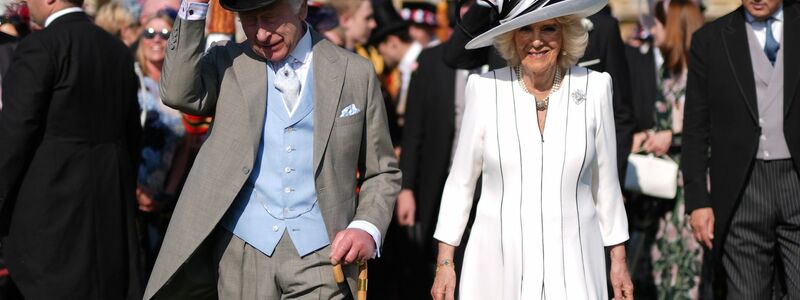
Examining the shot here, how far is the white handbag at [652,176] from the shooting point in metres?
8.36

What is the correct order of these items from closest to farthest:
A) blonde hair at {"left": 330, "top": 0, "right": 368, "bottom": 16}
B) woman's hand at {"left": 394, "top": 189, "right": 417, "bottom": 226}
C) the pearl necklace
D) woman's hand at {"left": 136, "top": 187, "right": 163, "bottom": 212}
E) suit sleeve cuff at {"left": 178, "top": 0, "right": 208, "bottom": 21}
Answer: suit sleeve cuff at {"left": 178, "top": 0, "right": 208, "bottom": 21}, the pearl necklace, woman's hand at {"left": 136, "top": 187, "right": 163, "bottom": 212}, woman's hand at {"left": 394, "top": 189, "right": 417, "bottom": 226}, blonde hair at {"left": 330, "top": 0, "right": 368, "bottom": 16}

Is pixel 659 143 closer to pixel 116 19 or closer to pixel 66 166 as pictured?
pixel 66 166

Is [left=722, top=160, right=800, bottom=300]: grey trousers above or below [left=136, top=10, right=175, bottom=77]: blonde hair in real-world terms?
below

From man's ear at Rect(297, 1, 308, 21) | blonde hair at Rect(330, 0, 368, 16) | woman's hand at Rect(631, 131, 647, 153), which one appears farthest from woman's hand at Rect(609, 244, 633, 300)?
blonde hair at Rect(330, 0, 368, 16)

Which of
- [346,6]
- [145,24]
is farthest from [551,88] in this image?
[346,6]

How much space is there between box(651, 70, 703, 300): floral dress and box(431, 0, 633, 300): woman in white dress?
3.22 m

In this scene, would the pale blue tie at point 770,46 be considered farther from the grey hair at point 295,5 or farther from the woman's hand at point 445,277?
the grey hair at point 295,5

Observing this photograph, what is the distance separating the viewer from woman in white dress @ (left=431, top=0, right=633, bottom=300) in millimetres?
5500

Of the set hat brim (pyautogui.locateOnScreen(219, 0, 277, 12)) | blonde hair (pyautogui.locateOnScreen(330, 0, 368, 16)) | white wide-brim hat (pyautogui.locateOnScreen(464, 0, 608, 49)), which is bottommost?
white wide-brim hat (pyautogui.locateOnScreen(464, 0, 608, 49))

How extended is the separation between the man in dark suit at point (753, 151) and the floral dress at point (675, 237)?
148cm

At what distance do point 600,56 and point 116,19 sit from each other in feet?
14.3

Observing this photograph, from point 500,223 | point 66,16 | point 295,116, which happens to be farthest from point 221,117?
point 66,16

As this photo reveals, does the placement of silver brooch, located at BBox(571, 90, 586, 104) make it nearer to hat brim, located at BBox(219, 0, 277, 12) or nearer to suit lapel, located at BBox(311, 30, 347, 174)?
suit lapel, located at BBox(311, 30, 347, 174)

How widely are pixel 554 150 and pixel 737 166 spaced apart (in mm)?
1889
